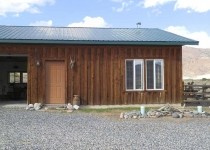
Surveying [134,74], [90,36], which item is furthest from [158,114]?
[90,36]

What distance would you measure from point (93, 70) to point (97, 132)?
752 cm

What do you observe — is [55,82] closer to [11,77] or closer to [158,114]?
[158,114]

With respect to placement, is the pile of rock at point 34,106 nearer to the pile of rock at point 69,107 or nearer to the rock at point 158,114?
the pile of rock at point 69,107

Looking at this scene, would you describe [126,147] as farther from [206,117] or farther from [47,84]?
[47,84]

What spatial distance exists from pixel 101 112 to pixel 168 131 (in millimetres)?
5719

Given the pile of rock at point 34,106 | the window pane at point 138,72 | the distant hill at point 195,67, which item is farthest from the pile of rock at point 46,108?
the distant hill at point 195,67

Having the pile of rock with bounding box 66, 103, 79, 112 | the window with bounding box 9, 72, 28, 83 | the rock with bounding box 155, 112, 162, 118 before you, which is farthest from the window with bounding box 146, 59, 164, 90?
the window with bounding box 9, 72, 28, 83

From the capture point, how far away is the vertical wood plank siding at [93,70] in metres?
18.9

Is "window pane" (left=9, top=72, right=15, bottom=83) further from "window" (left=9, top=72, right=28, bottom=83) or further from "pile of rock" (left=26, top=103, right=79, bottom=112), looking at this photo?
"pile of rock" (left=26, top=103, right=79, bottom=112)

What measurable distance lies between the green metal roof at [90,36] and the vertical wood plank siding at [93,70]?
1.44 ft

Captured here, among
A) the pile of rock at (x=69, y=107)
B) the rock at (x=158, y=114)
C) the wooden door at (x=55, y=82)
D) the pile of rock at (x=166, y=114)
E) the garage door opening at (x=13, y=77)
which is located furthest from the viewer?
the garage door opening at (x=13, y=77)

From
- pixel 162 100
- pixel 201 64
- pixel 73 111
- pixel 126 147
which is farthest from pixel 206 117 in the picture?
pixel 201 64

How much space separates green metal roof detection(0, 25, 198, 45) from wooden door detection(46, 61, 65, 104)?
3.98ft

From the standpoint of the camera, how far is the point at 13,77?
87.2ft
